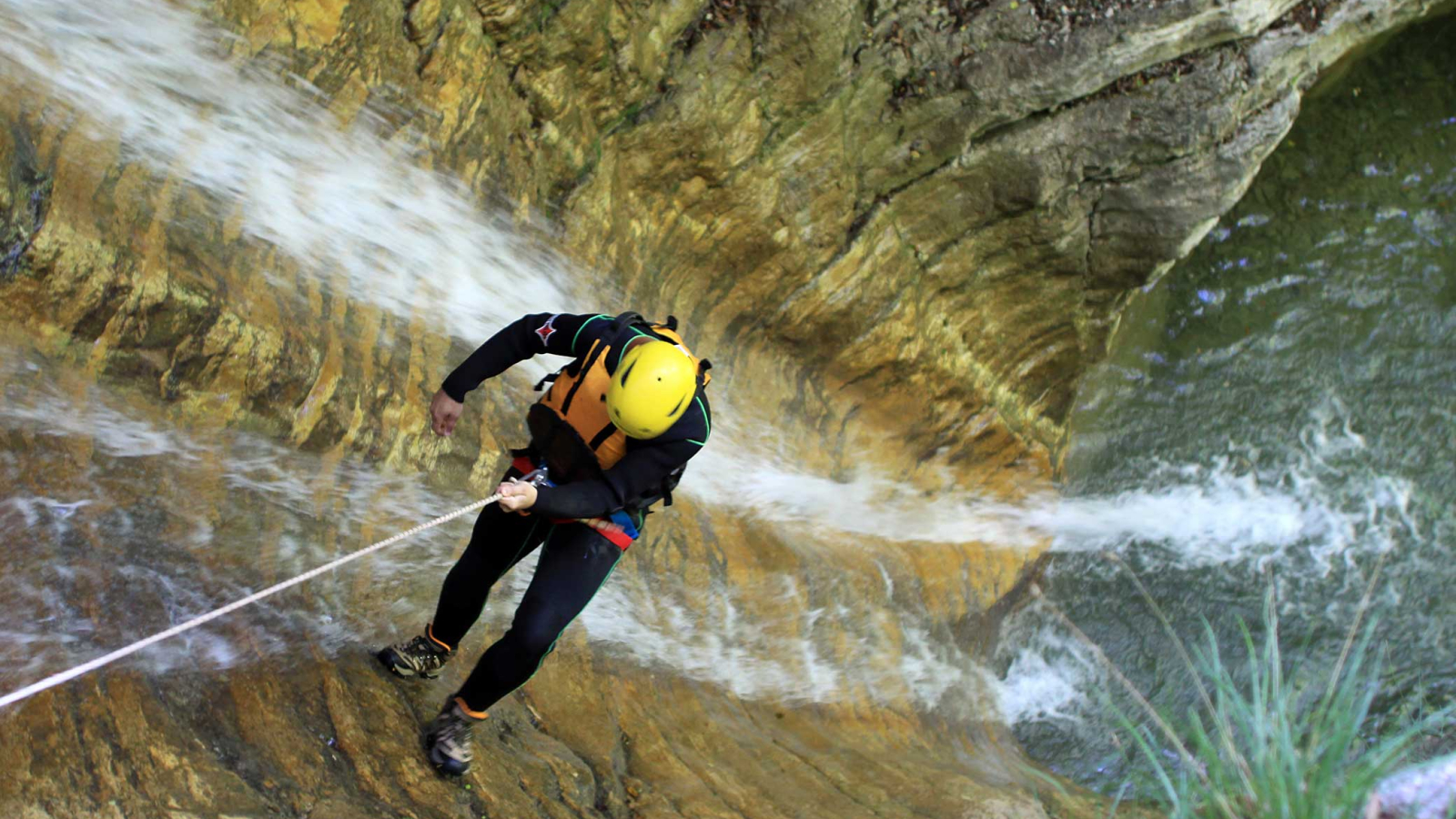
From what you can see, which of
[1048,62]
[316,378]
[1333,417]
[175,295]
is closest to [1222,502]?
[1333,417]

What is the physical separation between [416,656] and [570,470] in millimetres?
1092

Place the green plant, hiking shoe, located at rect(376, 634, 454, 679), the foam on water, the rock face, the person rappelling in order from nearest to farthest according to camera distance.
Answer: the green plant
the person rappelling
the rock face
hiking shoe, located at rect(376, 634, 454, 679)
the foam on water

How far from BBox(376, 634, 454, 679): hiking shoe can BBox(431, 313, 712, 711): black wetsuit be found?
0.22m

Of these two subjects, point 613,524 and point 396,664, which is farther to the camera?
point 396,664

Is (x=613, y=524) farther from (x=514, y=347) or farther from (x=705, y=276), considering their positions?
(x=705, y=276)

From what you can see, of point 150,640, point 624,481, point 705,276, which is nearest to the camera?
point 150,640

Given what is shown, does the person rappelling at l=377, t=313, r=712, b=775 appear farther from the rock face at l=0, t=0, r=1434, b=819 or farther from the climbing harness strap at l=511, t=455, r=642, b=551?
the rock face at l=0, t=0, r=1434, b=819

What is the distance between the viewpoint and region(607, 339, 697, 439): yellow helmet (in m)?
3.13

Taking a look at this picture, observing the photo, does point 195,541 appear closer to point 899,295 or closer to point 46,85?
point 46,85

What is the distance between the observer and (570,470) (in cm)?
339

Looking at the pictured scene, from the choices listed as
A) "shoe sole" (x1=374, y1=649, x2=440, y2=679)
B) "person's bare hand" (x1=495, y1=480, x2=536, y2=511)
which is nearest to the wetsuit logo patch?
"person's bare hand" (x1=495, y1=480, x2=536, y2=511)

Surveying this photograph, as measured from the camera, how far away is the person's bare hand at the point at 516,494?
3.05 metres

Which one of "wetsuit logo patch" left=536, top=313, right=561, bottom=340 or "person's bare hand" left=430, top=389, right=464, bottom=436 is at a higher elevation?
"wetsuit logo patch" left=536, top=313, right=561, bottom=340

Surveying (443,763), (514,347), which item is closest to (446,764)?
(443,763)
